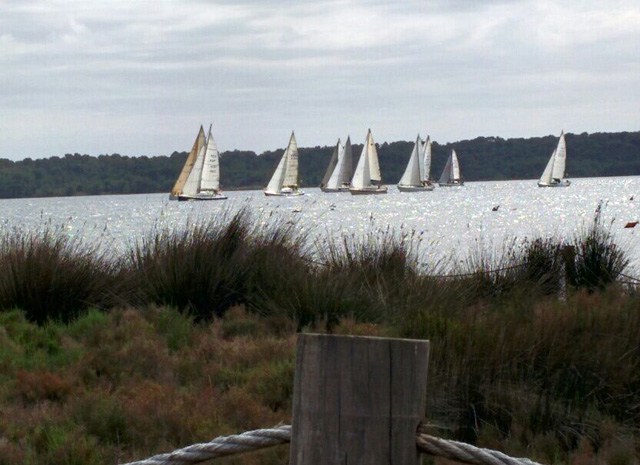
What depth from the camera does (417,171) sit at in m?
89.8

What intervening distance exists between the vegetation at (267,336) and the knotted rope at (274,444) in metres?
2.16

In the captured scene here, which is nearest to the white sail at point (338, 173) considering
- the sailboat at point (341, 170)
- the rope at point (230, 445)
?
the sailboat at point (341, 170)

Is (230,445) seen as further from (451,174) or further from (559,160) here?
(451,174)

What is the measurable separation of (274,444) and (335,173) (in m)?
84.2

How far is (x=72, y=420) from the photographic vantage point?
20.9ft

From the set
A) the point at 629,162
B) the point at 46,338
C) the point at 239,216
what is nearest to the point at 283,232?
the point at 239,216

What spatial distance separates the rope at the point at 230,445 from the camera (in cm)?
330

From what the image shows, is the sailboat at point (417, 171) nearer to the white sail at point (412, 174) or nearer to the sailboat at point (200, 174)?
the white sail at point (412, 174)

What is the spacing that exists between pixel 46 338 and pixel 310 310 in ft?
7.29

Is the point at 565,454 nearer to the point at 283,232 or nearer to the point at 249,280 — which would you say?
the point at 249,280

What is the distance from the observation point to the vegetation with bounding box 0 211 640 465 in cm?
623

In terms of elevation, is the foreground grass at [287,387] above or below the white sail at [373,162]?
below

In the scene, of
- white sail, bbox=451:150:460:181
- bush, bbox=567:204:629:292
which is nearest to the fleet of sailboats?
white sail, bbox=451:150:460:181

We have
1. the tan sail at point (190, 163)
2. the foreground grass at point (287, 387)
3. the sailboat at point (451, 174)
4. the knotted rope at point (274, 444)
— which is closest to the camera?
the knotted rope at point (274, 444)
